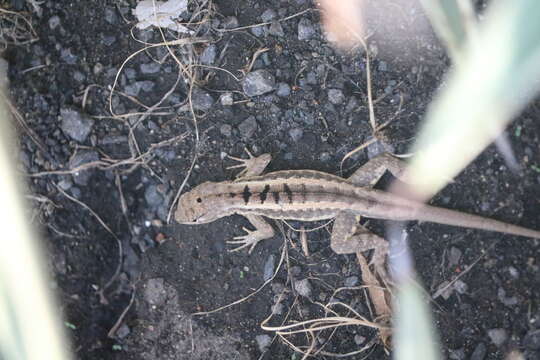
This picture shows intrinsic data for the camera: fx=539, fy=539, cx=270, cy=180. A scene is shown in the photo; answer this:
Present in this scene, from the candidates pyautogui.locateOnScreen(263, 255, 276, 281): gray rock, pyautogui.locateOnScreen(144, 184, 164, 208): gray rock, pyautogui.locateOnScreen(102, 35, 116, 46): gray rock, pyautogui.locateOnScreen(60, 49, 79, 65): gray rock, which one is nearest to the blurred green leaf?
pyautogui.locateOnScreen(263, 255, 276, 281): gray rock

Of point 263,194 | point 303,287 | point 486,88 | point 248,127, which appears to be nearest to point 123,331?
point 303,287

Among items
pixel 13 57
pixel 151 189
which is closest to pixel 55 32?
pixel 13 57

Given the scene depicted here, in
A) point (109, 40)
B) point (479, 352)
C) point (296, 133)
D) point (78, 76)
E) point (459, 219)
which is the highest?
point (109, 40)

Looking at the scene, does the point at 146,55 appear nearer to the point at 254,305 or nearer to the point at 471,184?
the point at 254,305

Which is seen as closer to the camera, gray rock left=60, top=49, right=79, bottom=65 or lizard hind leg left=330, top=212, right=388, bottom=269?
lizard hind leg left=330, top=212, right=388, bottom=269

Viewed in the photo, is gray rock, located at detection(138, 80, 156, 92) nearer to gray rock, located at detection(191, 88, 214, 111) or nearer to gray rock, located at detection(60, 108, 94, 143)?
gray rock, located at detection(191, 88, 214, 111)

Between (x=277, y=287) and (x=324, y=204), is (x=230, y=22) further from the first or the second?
(x=277, y=287)
